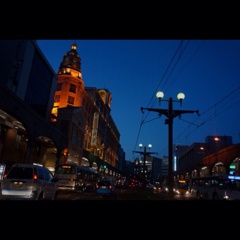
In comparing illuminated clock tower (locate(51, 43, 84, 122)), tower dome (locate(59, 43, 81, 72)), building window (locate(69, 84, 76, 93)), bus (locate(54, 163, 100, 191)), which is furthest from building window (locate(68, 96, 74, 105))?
bus (locate(54, 163, 100, 191))

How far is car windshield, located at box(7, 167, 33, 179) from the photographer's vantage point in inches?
502

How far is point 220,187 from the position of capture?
88.0 feet

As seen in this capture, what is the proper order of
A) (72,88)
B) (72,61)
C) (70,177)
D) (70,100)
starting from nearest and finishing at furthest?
(70,177)
(70,100)
(72,88)
(72,61)

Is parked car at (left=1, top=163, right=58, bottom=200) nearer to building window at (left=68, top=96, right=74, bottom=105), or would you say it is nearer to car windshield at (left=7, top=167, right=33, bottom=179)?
car windshield at (left=7, top=167, right=33, bottom=179)

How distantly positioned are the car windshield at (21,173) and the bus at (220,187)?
18.5m

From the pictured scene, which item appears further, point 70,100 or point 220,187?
point 70,100

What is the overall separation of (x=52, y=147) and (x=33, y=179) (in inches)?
Answer: 1360

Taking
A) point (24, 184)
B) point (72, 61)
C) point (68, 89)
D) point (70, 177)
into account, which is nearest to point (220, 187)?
point (70, 177)

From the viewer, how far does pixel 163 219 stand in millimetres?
3514

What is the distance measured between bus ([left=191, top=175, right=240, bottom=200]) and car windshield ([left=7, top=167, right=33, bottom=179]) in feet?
60.6

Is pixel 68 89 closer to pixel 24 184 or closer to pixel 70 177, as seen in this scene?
pixel 70 177

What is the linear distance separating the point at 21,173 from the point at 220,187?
2059 centimetres
